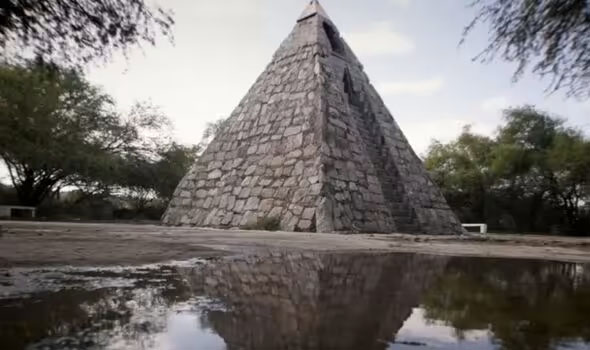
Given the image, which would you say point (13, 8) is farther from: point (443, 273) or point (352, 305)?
point (443, 273)

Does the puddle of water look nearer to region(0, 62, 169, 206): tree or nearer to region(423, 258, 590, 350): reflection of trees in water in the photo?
region(423, 258, 590, 350): reflection of trees in water

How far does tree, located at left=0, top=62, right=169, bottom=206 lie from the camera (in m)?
13.3

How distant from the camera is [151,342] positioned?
0.94 m

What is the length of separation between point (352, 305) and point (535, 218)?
23.3m

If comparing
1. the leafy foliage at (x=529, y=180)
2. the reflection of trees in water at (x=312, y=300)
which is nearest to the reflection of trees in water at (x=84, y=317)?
the reflection of trees in water at (x=312, y=300)

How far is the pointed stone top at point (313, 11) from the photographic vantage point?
1143cm

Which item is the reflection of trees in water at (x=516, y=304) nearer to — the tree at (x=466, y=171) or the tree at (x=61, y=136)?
the tree at (x=61, y=136)

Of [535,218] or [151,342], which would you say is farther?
[535,218]

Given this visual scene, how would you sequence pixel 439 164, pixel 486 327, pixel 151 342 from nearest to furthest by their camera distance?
pixel 151 342 < pixel 486 327 < pixel 439 164

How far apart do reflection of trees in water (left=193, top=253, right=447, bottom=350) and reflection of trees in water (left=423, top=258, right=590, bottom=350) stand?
12 cm

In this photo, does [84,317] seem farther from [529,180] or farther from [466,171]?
→ [466,171]

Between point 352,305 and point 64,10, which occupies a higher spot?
point 64,10

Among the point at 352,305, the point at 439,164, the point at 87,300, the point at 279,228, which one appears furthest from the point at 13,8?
the point at 439,164

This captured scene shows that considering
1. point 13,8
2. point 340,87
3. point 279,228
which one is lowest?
point 279,228
